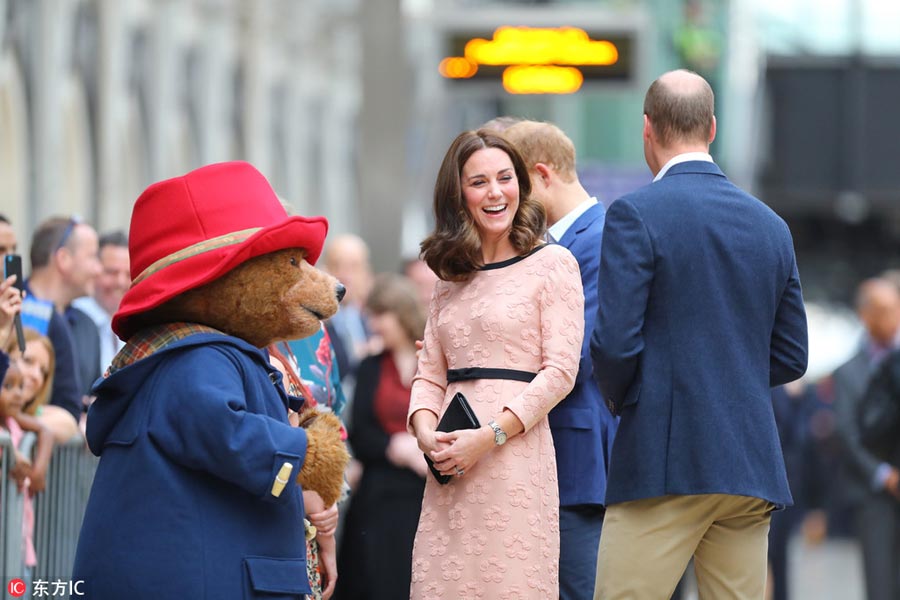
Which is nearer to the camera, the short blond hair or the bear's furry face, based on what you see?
the bear's furry face

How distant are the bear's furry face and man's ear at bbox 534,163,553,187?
1.35 metres

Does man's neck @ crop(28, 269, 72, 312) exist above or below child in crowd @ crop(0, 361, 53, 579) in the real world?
above

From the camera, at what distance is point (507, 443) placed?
18.9 ft

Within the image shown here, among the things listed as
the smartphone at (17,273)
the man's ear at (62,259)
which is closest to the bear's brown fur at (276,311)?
the smartphone at (17,273)

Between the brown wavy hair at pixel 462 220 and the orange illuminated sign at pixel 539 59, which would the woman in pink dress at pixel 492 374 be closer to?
the brown wavy hair at pixel 462 220

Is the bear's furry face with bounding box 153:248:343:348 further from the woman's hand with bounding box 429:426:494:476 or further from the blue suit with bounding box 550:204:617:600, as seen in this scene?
the blue suit with bounding box 550:204:617:600

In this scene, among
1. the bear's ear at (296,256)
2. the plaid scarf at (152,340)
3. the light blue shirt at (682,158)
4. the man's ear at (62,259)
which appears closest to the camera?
the plaid scarf at (152,340)

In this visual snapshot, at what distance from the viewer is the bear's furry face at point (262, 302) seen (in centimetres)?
536

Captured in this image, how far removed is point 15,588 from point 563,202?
8.33ft

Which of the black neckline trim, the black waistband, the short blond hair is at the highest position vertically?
the short blond hair

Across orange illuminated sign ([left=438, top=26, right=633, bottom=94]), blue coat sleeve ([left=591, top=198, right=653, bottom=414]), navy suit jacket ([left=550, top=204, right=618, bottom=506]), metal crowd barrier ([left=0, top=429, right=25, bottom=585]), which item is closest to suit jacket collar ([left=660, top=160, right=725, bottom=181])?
blue coat sleeve ([left=591, top=198, right=653, bottom=414])

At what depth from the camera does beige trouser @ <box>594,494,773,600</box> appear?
5.59m

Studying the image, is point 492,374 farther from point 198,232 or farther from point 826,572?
point 826,572

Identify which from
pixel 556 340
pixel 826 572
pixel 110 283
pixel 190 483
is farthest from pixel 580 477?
pixel 826 572
